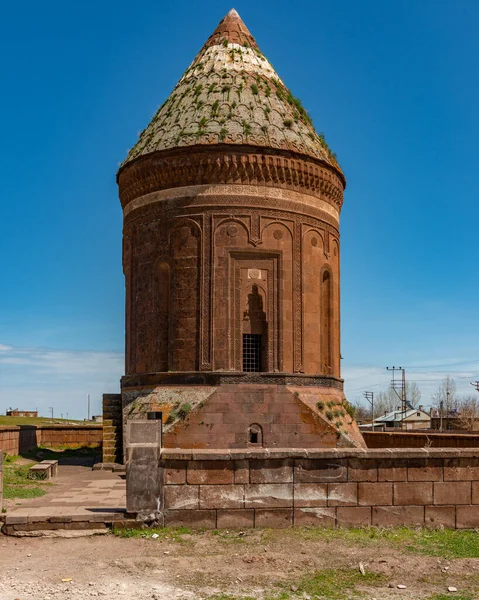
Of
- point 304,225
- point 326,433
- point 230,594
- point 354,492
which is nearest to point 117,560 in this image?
point 230,594

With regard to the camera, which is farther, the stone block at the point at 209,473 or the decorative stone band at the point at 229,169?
the decorative stone band at the point at 229,169

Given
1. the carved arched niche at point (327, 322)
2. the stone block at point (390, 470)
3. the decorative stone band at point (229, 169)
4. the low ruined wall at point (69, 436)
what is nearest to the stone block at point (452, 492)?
the stone block at point (390, 470)

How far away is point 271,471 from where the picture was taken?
36.0ft

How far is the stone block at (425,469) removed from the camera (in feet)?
36.8

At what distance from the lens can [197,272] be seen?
856 inches

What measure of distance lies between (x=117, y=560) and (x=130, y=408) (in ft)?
41.5

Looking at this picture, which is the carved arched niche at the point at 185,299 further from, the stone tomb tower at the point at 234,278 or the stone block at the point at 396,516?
the stone block at the point at 396,516

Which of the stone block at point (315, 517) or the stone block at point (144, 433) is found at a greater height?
the stone block at point (144, 433)

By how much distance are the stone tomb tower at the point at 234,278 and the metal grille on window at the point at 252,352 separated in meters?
0.04

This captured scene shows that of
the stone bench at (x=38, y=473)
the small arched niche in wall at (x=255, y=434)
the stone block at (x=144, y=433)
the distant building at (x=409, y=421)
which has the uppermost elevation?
the stone block at (x=144, y=433)

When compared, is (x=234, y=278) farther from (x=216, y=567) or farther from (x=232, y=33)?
(x=216, y=567)

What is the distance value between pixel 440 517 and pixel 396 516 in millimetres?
695

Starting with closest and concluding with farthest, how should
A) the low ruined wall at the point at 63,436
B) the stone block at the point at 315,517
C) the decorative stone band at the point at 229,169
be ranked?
1. the stone block at the point at 315,517
2. the decorative stone band at the point at 229,169
3. the low ruined wall at the point at 63,436

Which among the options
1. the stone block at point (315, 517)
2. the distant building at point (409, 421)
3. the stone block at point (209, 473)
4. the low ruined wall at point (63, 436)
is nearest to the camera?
the stone block at point (209, 473)
